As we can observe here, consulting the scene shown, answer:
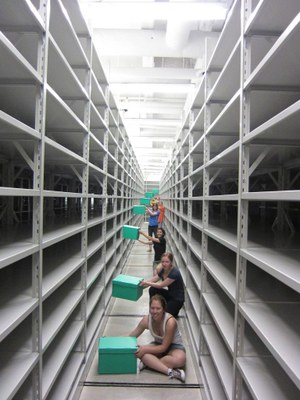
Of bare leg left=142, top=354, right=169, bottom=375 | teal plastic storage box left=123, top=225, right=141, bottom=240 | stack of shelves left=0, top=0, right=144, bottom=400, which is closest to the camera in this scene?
stack of shelves left=0, top=0, right=144, bottom=400

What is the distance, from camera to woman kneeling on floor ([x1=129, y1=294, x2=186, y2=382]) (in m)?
3.03

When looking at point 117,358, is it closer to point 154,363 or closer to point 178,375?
point 154,363

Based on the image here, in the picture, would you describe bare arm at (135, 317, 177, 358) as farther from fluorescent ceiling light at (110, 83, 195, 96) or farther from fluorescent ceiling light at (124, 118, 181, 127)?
fluorescent ceiling light at (124, 118, 181, 127)

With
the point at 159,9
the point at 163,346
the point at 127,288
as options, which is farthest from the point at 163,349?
the point at 159,9

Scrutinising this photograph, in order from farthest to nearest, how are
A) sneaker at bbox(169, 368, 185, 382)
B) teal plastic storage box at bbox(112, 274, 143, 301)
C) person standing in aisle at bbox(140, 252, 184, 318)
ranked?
person standing in aisle at bbox(140, 252, 184, 318) → teal plastic storage box at bbox(112, 274, 143, 301) → sneaker at bbox(169, 368, 185, 382)

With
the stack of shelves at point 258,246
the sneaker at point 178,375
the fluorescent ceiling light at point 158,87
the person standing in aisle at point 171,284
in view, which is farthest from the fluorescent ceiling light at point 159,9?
the sneaker at point 178,375

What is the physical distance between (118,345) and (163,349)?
1.55ft

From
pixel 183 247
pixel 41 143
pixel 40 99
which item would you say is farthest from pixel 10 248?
pixel 183 247

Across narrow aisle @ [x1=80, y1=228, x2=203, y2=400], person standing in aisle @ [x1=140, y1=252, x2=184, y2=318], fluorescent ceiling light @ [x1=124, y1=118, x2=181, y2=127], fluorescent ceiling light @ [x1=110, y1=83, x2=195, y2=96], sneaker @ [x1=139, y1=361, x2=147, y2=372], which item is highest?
fluorescent ceiling light @ [x1=124, y1=118, x2=181, y2=127]

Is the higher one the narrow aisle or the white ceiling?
the white ceiling

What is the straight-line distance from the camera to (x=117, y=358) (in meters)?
2.98

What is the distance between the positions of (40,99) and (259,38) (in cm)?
134

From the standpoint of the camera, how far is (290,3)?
1484 mm

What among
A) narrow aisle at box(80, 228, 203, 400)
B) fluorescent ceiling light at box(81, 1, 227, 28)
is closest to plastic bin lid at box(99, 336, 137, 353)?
narrow aisle at box(80, 228, 203, 400)
